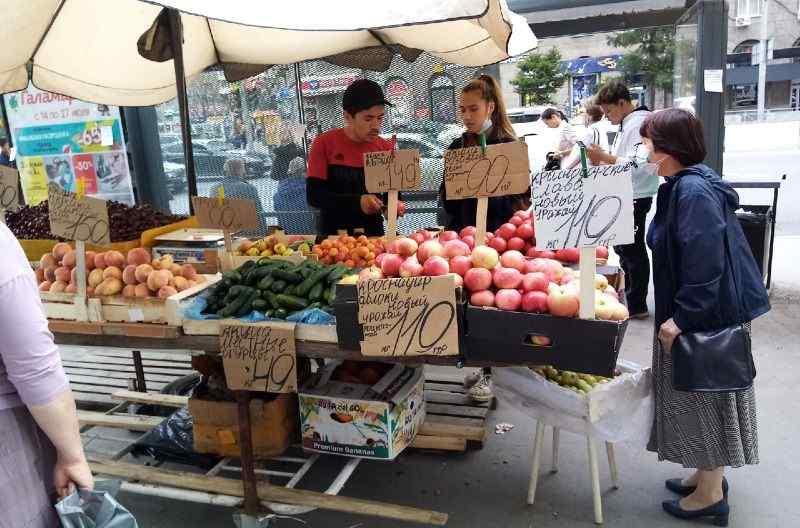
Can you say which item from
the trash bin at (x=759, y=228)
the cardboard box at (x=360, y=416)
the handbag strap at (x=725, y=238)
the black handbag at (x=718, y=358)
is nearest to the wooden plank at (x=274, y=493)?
the cardboard box at (x=360, y=416)

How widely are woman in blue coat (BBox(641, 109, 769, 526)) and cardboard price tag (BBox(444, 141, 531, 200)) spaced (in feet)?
1.87

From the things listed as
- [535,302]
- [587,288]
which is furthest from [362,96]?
[587,288]

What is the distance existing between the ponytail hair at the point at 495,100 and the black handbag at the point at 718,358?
4.64ft

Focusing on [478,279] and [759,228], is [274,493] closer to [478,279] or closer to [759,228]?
[478,279]

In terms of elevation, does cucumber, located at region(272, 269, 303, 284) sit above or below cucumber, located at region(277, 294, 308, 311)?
above

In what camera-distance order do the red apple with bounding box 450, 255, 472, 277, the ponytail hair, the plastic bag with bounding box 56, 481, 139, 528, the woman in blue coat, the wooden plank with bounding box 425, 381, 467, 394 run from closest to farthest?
the plastic bag with bounding box 56, 481, 139, 528, the red apple with bounding box 450, 255, 472, 277, the woman in blue coat, the ponytail hair, the wooden plank with bounding box 425, 381, 467, 394

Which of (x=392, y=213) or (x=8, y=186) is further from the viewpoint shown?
(x=8, y=186)

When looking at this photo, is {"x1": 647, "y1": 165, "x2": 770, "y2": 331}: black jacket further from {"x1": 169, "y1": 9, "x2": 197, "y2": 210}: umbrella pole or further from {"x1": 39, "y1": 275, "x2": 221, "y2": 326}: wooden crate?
{"x1": 169, "y1": 9, "x2": 197, "y2": 210}: umbrella pole

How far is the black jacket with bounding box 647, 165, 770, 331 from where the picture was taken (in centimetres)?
235

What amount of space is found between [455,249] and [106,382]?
307 cm

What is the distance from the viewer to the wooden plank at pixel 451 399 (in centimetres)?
361

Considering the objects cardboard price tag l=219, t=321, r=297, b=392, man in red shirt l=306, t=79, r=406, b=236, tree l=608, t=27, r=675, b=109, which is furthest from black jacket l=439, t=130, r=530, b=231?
tree l=608, t=27, r=675, b=109

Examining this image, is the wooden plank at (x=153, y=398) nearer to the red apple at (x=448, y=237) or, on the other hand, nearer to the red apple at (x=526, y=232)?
the red apple at (x=448, y=237)

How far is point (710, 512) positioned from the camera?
2.68 m
